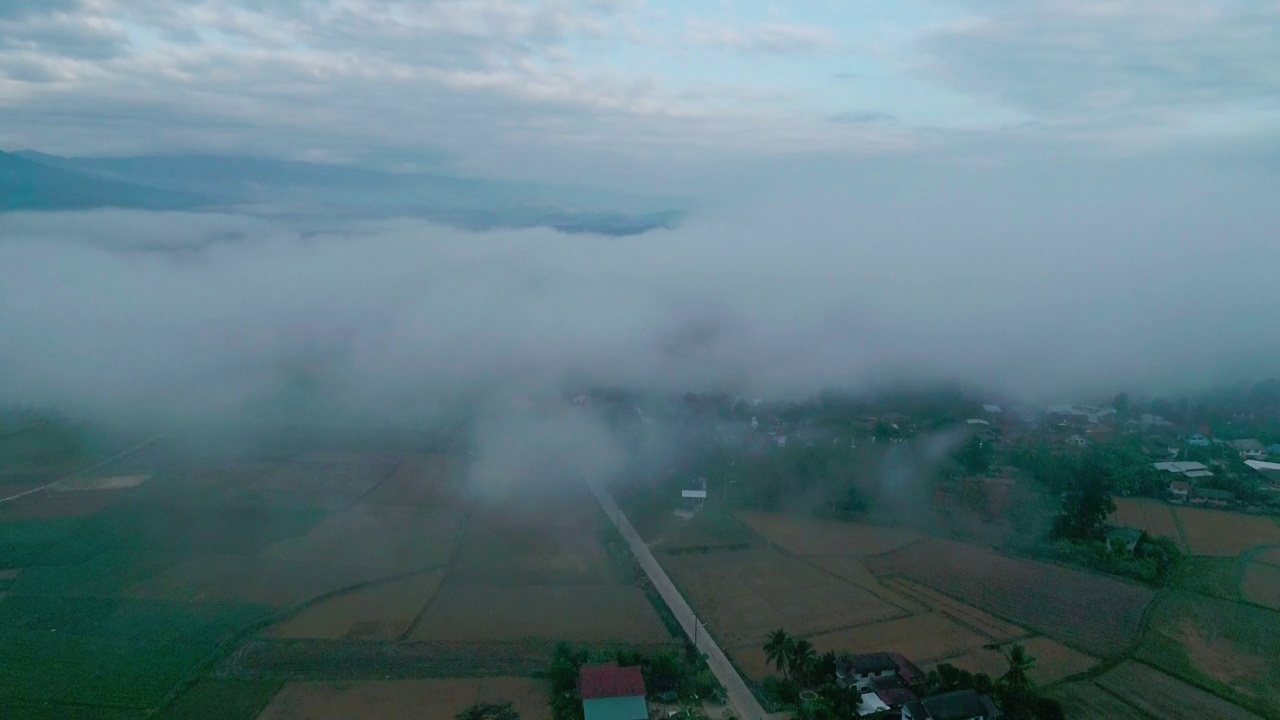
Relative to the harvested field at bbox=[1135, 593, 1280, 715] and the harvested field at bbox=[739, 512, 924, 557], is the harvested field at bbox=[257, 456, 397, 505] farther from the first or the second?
the harvested field at bbox=[1135, 593, 1280, 715]

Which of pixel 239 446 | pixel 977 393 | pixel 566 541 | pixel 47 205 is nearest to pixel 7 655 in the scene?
pixel 566 541

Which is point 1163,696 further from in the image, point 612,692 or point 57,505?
point 57,505

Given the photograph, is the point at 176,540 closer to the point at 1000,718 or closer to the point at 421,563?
the point at 421,563

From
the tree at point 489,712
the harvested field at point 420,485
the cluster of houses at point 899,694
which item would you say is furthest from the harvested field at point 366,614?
the cluster of houses at point 899,694

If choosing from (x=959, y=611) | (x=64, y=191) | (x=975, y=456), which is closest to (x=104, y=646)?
(x=959, y=611)

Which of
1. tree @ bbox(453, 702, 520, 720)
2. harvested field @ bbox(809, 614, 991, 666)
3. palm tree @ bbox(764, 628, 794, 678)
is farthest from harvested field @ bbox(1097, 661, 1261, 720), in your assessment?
tree @ bbox(453, 702, 520, 720)
